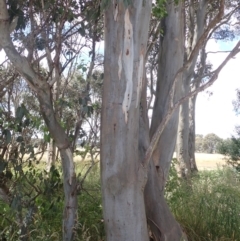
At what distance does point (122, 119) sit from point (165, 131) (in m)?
1.30

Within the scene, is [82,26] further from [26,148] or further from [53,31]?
[26,148]

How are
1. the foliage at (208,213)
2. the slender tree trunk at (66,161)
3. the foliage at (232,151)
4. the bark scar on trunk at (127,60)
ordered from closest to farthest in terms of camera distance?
the bark scar on trunk at (127,60) → the slender tree trunk at (66,161) → the foliage at (208,213) → the foliage at (232,151)

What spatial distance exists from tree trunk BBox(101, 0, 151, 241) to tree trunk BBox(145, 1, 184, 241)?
603 millimetres

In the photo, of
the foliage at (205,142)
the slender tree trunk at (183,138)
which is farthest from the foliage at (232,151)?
the foliage at (205,142)

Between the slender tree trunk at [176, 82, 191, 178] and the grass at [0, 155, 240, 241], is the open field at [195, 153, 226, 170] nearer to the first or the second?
the slender tree trunk at [176, 82, 191, 178]

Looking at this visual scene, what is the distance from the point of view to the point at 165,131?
4695 millimetres

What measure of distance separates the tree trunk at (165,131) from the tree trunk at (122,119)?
23.7 inches

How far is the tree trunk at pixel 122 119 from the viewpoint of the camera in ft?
11.5

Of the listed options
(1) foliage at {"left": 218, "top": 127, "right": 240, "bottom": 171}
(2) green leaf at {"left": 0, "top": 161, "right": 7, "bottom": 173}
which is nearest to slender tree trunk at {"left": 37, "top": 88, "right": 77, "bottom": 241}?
(2) green leaf at {"left": 0, "top": 161, "right": 7, "bottom": 173}

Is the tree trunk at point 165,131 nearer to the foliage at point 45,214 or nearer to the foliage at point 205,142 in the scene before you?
the foliage at point 45,214

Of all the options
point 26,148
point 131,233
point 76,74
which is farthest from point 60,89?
point 131,233

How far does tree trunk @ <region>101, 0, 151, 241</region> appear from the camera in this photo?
3.50m

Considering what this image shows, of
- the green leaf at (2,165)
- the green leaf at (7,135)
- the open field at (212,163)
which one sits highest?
the green leaf at (7,135)

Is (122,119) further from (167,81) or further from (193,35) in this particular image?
(193,35)
